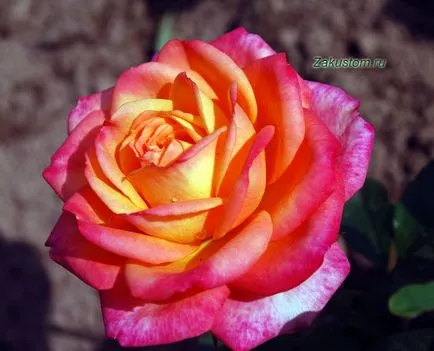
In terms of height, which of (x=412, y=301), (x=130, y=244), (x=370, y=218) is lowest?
(x=370, y=218)

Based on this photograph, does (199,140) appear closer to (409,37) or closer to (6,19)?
(409,37)

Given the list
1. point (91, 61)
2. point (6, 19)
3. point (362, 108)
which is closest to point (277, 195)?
point (362, 108)

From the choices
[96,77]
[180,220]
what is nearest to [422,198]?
[180,220]

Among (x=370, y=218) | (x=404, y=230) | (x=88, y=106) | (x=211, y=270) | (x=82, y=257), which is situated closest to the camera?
(x=211, y=270)

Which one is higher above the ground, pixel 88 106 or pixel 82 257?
pixel 88 106

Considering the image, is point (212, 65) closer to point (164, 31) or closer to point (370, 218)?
point (370, 218)

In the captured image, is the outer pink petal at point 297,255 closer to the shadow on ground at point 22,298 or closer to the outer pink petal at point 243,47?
the outer pink petal at point 243,47
